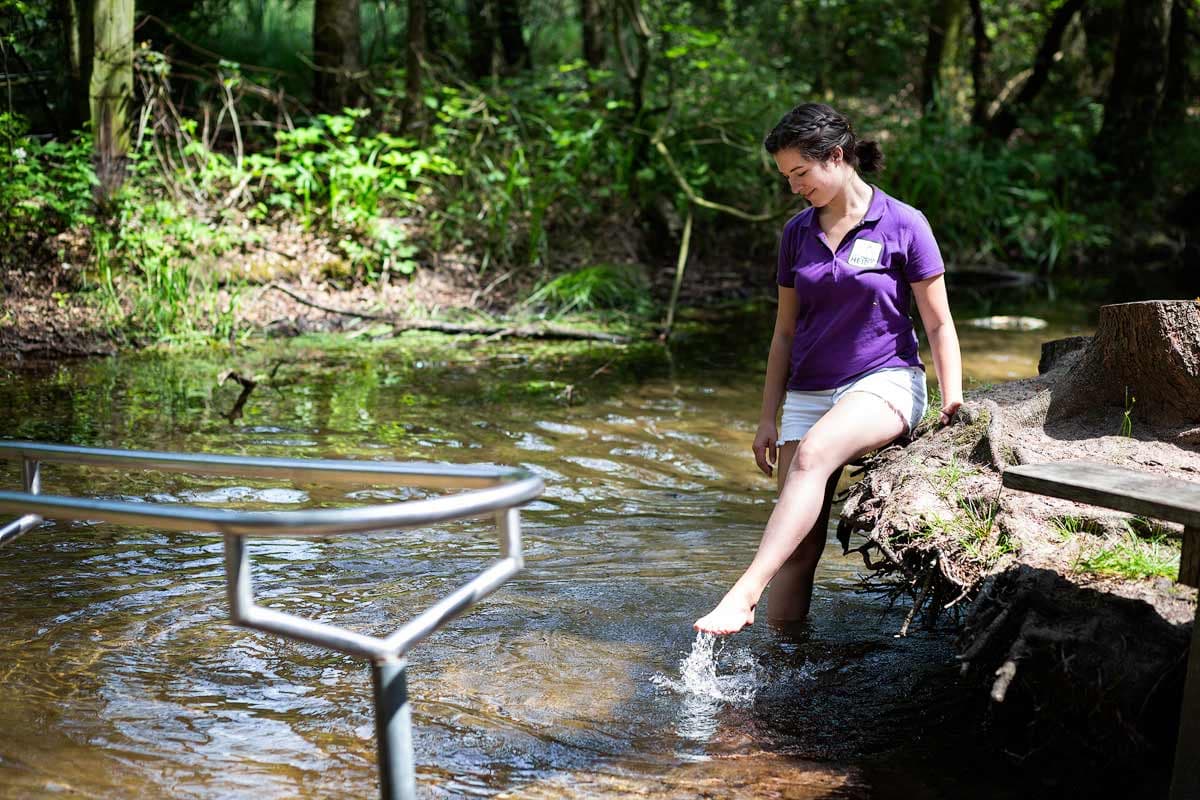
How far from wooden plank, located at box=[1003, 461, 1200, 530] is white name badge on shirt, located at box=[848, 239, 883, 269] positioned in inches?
39.9

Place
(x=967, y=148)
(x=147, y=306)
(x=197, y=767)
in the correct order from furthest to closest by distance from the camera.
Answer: (x=967, y=148) → (x=147, y=306) → (x=197, y=767)

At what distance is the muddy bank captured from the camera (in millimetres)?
2723

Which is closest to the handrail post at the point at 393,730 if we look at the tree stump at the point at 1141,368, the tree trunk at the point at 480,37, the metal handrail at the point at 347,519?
the metal handrail at the point at 347,519

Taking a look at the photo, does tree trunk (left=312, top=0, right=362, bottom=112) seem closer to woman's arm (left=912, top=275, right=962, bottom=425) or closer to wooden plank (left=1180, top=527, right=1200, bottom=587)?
woman's arm (left=912, top=275, right=962, bottom=425)

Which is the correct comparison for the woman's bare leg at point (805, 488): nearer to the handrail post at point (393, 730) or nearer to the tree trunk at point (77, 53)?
the handrail post at point (393, 730)

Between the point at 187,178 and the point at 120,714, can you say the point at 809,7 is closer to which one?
the point at 187,178

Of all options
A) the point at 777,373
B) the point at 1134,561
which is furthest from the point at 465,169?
the point at 1134,561

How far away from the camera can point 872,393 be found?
12.3 feet

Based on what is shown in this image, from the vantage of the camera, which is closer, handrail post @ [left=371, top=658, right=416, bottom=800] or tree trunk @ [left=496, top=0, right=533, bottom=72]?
handrail post @ [left=371, top=658, right=416, bottom=800]

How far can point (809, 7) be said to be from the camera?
20219 millimetres

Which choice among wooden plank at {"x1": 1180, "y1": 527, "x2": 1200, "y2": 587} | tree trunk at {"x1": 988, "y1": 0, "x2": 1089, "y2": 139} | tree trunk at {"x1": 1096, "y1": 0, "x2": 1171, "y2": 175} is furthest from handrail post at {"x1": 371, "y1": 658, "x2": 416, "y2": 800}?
tree trunk at {"x1": 988, "y1": 0, "x2": 1089, "y2": 139}

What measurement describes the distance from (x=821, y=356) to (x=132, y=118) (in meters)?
8.26

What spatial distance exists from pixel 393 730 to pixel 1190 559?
74.3 inches

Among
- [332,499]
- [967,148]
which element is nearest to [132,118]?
[332,499]
